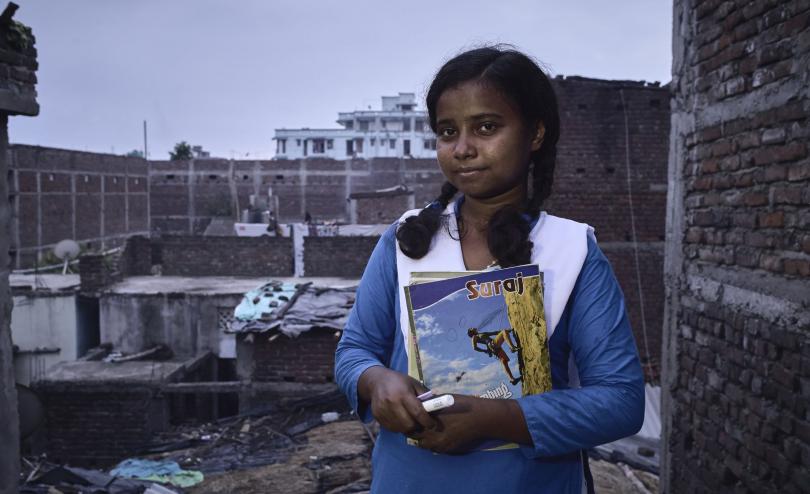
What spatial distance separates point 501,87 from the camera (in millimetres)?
1373

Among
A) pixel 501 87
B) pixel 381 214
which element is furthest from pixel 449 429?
pixel 381 214

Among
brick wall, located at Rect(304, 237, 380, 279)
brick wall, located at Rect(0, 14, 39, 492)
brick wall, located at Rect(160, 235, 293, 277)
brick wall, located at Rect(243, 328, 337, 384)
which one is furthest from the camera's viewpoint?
brick wall, located at Rect(160, 235, 293, 277)

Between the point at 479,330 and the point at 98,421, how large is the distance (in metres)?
10.0

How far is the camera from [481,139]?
1398 mm

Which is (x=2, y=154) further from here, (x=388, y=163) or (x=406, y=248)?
(x=388, y=163)

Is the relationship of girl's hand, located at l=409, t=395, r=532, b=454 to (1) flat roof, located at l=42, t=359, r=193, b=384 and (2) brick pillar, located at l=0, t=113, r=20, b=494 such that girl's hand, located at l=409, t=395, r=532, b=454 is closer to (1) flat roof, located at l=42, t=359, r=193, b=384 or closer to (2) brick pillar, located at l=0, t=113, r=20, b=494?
(2) brick pillar, located at l=0, t=113, r=20, b=494

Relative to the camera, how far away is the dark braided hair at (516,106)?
4.49 feet

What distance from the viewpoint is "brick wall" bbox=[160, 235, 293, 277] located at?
1606cm

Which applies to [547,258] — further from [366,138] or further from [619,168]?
[366,138]

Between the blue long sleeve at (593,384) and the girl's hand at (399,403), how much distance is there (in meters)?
0.21

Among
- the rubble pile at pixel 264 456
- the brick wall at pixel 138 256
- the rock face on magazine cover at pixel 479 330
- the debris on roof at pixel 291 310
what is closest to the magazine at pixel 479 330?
the rock face on magazine cover at pixel 479 330

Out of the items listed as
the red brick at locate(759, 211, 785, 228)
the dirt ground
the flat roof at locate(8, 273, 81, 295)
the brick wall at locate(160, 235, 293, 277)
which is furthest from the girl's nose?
the brick wall at locate(160, 235, 293, 277)

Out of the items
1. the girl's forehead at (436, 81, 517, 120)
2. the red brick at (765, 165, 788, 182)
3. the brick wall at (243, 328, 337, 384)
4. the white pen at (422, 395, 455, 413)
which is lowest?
the brick wall at (243, 328, 337, 384)

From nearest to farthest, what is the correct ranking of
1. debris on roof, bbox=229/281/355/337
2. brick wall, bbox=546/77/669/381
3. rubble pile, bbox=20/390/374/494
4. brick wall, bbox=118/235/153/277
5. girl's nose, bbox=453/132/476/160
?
1. girl's nose, bbox=453/132/476/160
2. rubble pile, bbox=20/390/374/494
3. brick wall, bbox=546/77/669/381
4. debris on roof, bbox=229/281/355/337
5. brick wall, bbox=118/235/153/277
